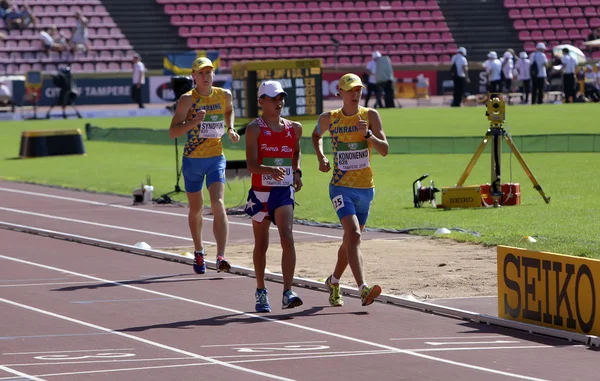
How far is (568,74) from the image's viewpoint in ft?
165

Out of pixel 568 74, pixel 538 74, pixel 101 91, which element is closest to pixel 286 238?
pixel 538 74

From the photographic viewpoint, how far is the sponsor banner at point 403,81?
55.2 meters

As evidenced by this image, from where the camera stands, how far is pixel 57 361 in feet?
30.0

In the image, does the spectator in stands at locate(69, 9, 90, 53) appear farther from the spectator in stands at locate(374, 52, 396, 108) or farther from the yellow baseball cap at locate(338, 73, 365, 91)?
the yellow baseball cap at locate(338, 73, 365, 91)

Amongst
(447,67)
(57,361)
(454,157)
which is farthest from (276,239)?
(447,67)

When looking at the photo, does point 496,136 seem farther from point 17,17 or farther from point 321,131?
point 17,17

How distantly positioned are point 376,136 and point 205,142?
2.72m

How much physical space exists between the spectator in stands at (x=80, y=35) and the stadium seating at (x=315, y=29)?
187 inches

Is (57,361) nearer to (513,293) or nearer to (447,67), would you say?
(513,293)

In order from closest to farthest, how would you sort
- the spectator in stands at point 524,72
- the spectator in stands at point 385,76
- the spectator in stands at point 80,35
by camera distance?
the spectator in stands at point 385,76 < the spectator in stands at point 524,72 < the spectator in stands at point 80,35

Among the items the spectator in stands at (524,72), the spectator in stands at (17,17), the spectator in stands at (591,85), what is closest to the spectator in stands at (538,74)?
the spectator in stands at (524,72)

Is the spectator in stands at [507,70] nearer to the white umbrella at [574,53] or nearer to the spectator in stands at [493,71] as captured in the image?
the spectator in stands at [493,71]

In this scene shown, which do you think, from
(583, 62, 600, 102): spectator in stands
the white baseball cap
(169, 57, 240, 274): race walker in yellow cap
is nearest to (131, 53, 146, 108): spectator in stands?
(583, 62, 600, 102): spectator in stands

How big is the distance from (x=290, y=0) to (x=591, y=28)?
576 inches
